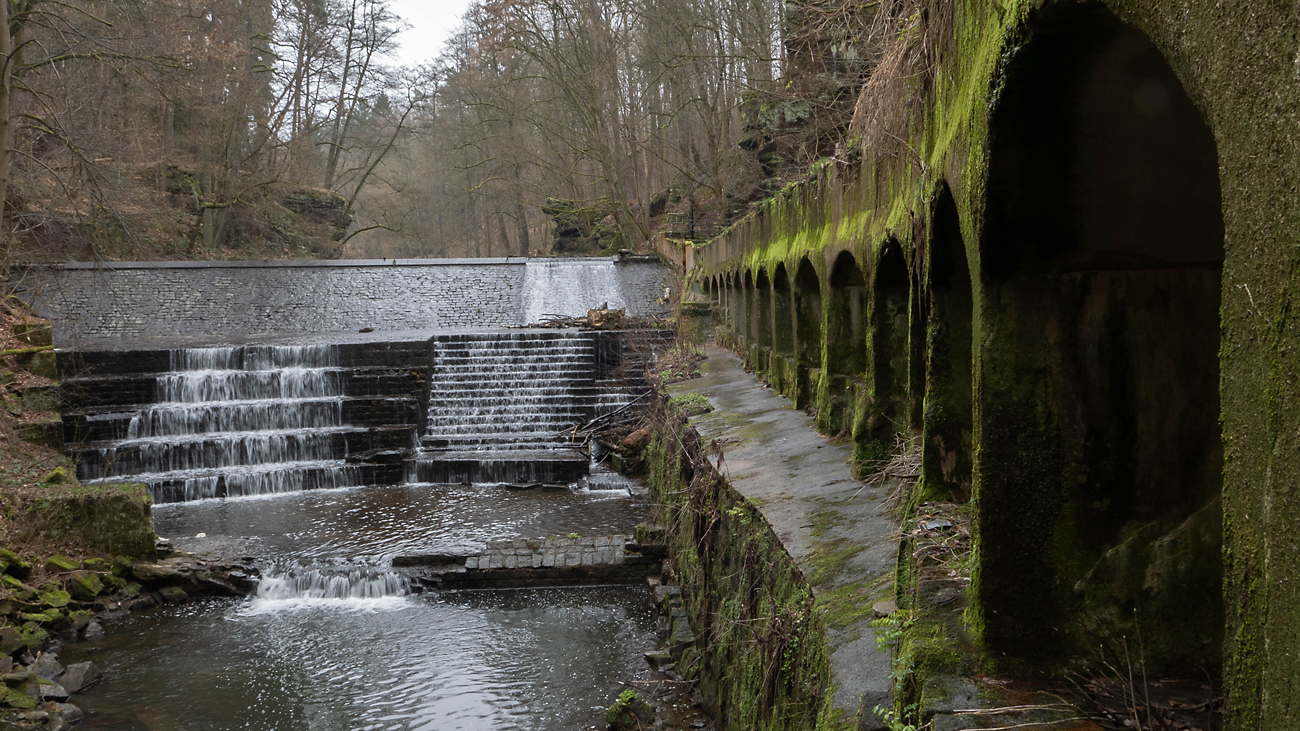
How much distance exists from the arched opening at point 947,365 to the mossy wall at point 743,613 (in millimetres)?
800

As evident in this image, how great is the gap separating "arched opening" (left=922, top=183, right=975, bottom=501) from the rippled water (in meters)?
3.29

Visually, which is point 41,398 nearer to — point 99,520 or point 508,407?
point 99,520

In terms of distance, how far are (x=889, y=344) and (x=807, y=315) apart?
9.84 ft

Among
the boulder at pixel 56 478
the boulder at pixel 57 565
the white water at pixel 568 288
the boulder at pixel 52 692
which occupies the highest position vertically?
the white water at pixel 568 288

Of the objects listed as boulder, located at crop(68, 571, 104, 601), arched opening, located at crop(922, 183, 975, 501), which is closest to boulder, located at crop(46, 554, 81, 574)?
boulder, located at crop(68, 571, 104, 601)

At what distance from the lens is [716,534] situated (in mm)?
6043

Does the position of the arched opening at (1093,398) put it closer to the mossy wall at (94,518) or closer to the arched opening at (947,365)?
the arched opening at (947,365)

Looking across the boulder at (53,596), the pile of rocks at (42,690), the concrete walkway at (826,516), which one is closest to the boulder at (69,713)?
the pile of rocks at (42,690)

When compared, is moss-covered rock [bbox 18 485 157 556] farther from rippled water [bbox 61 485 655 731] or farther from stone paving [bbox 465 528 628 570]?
stone paving [bbox 465 528 628 570]

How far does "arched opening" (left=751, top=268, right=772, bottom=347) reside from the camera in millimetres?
10641

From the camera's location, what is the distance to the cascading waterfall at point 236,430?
12.0 metres

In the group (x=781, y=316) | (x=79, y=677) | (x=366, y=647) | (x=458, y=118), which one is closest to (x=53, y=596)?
(x=79, y=677)

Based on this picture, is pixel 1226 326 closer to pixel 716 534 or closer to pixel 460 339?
pixel 716 534

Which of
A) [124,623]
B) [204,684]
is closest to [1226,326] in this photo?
[204,684]
